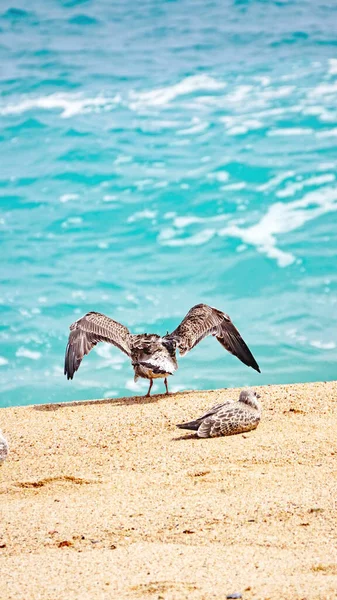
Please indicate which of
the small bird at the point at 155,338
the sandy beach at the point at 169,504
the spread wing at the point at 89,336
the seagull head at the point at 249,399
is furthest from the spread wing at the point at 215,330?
the seagull head at the point at 249,399

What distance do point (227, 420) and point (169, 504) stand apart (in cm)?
197

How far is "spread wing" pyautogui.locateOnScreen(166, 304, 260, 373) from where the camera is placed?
11344mm

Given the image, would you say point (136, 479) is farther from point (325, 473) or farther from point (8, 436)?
point (8, 436)

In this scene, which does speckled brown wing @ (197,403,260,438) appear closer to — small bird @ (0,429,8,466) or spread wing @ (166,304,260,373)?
small bird @ (0,429,8,466)

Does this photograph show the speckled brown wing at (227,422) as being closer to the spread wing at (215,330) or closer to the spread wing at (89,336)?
the spread wing at (215,330)

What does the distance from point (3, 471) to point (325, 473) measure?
3128 millimetres

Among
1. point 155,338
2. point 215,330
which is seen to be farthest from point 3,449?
point 215,330

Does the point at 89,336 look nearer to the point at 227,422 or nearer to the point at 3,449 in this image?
the point at 3,449

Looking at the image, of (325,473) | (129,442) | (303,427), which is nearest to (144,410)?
(129,442)

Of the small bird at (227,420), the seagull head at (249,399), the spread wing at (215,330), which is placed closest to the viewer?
the small bird at (227,420)

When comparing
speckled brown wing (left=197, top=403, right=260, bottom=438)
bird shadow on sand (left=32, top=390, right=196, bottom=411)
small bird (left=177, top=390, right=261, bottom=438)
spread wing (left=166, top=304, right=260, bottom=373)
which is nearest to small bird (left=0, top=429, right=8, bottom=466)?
small bird (left=177, top=390, right=261, bottom=438)

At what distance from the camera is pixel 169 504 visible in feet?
21.7

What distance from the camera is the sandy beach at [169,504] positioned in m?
5.12

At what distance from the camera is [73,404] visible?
11070 millimetres
